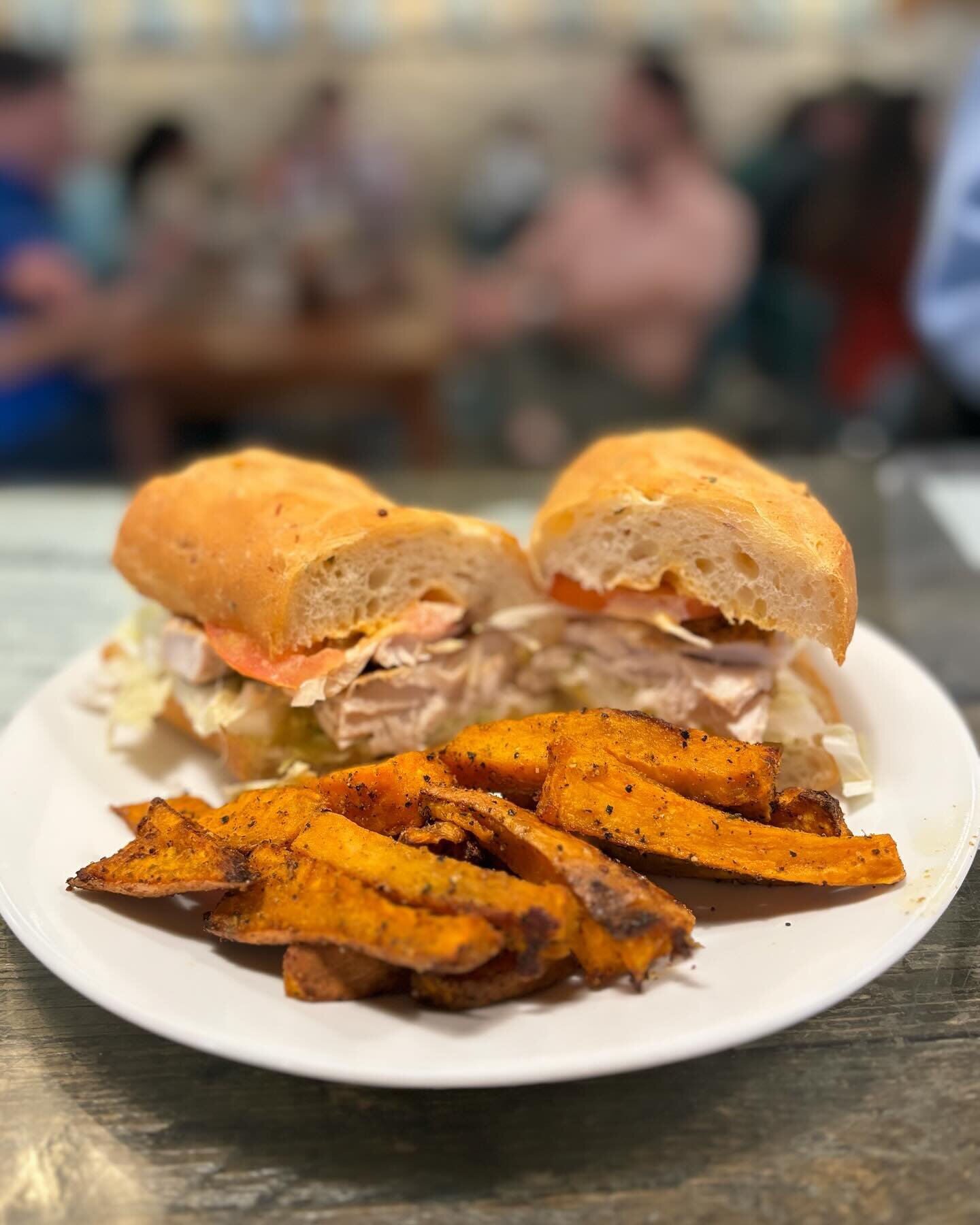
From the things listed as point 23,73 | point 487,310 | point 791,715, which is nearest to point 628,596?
point 791,715

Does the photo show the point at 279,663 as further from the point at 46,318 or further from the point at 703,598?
the point at 46,318

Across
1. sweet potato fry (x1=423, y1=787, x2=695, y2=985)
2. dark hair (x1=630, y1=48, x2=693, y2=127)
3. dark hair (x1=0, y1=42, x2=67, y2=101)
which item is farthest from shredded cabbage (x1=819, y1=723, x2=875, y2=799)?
dark hair (x1=0, y1=42, x2=67, y2=101)

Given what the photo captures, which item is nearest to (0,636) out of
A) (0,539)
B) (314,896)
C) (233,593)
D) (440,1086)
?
(0,539)

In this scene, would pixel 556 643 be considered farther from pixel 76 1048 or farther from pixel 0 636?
pixel 0 636

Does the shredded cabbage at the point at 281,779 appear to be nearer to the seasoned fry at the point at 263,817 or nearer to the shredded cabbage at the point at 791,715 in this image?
the seasoned fry at the point at 263,817

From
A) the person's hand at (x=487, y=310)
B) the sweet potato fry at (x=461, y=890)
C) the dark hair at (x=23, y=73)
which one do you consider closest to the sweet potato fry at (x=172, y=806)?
the sweet potato fry at (x=461, y=890)

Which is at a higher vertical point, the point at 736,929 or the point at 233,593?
the point at 233,593
